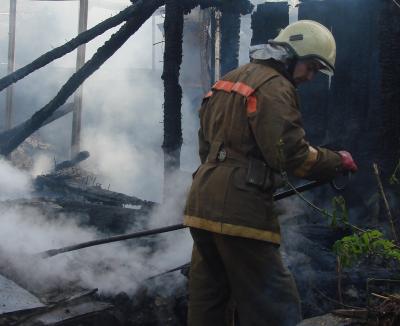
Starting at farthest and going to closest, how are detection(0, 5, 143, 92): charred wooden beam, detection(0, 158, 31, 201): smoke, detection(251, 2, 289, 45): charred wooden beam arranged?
detection(0, 158, 31, 201): smoke, detection(251, 2, 289, 45): charred wooden beam, detection(0, 5, 143, 92): charred wooden beam

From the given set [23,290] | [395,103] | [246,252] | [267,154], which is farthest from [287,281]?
[395,103]

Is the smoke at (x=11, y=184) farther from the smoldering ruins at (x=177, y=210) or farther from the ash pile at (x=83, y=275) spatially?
the ash pile at (x=83, y=275)

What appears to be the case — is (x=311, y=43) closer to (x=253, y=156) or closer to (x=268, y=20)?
(x=253, y=156)

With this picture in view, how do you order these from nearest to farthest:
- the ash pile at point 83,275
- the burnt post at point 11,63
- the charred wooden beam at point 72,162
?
the ash pile at point 83,275
the charred wooden beam at point 72,162
the burnt post at point 11,63

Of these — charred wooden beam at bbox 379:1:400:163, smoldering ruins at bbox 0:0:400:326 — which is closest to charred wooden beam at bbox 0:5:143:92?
smoldering ruins at bbox 0:0:400:326

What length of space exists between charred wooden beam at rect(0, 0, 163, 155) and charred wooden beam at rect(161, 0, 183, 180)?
0.24 metres

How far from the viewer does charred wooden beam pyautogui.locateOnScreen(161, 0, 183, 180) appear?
652 cm

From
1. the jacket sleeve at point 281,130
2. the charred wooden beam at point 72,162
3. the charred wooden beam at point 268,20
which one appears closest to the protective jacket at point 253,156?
the jacket sleeve at point 281,130

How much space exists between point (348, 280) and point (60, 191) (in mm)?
6311

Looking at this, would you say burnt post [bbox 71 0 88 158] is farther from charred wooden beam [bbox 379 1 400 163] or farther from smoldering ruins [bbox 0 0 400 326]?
charred wooden beam [bbox 379 1 400 163]

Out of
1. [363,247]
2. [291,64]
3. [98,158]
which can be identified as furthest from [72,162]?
[363,247]

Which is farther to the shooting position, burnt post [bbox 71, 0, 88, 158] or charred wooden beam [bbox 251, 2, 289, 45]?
burnt post [bbox 71, 0, 88, 158]

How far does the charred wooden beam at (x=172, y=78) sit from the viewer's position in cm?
652

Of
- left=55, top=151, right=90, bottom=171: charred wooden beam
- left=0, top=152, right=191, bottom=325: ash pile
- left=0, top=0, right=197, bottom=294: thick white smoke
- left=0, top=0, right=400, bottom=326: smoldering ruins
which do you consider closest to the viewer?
left=0, top=152, right=191, bottom=325: ash pile
